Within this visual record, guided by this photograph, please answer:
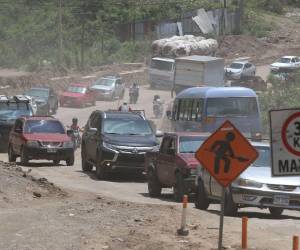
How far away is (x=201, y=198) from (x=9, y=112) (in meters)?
21.3

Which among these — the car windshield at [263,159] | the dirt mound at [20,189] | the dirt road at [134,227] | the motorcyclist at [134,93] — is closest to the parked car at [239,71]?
the motorcyclist at [134,93]

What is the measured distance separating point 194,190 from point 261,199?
3.12 meters

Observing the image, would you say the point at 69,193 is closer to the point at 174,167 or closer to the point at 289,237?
the point at 174,167

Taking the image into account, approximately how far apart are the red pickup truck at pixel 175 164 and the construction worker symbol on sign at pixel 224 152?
7744mm

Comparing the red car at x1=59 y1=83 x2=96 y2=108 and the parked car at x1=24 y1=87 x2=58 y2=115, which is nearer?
the parked car at x1=24 y1=87 x2=58 y2=115

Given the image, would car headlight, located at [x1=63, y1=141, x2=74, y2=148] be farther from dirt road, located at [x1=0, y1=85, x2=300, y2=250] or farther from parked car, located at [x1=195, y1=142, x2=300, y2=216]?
parked car, located at [x1=195, y1=142, x2=300, y2=216]

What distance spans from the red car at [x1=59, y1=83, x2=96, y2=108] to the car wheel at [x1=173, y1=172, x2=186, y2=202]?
39.0 meters

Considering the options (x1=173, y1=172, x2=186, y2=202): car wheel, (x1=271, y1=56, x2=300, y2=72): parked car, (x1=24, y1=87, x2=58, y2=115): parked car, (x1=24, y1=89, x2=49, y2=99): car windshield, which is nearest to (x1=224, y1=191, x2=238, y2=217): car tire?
(x1=173, y1=172, x2=186, y2=202): car wheel

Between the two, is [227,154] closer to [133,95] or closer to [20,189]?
[20,189]

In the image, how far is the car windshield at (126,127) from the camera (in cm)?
2722

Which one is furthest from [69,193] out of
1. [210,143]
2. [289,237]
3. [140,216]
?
[210,143]

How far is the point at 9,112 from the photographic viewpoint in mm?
38844

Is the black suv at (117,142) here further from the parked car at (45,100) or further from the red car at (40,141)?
the parked car at (45,100)

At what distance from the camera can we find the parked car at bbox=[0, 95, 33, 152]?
37.3 meters
